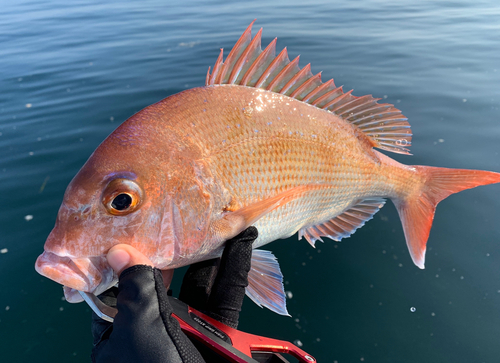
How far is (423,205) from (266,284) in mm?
1270

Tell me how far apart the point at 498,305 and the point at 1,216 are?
439 centimetres

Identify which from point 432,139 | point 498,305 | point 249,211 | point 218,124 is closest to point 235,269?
point 249,211

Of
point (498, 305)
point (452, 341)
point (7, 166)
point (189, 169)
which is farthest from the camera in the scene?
point (7, 166)

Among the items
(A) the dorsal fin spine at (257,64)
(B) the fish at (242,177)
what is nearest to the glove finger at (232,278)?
(B) the fish at (242,177)

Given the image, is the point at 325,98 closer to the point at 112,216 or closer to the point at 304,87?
the point at 304,87

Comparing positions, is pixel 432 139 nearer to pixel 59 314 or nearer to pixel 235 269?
pixel 235 269

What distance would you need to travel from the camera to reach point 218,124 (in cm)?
149

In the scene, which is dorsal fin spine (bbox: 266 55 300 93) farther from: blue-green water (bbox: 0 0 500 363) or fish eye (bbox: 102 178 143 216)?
blue-green water (bbox: 0 0 500 363)

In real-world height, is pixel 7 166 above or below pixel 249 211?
above

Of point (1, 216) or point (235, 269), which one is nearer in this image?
point (235, 269)

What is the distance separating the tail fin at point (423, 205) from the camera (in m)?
2.06

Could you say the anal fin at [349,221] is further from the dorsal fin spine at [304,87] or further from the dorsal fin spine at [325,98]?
the dorsal fin spine at [304,87]

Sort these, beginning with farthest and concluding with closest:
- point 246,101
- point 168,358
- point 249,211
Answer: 1. point 246,101
2. point 249,211
3. point 168,358

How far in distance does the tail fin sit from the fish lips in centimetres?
190
